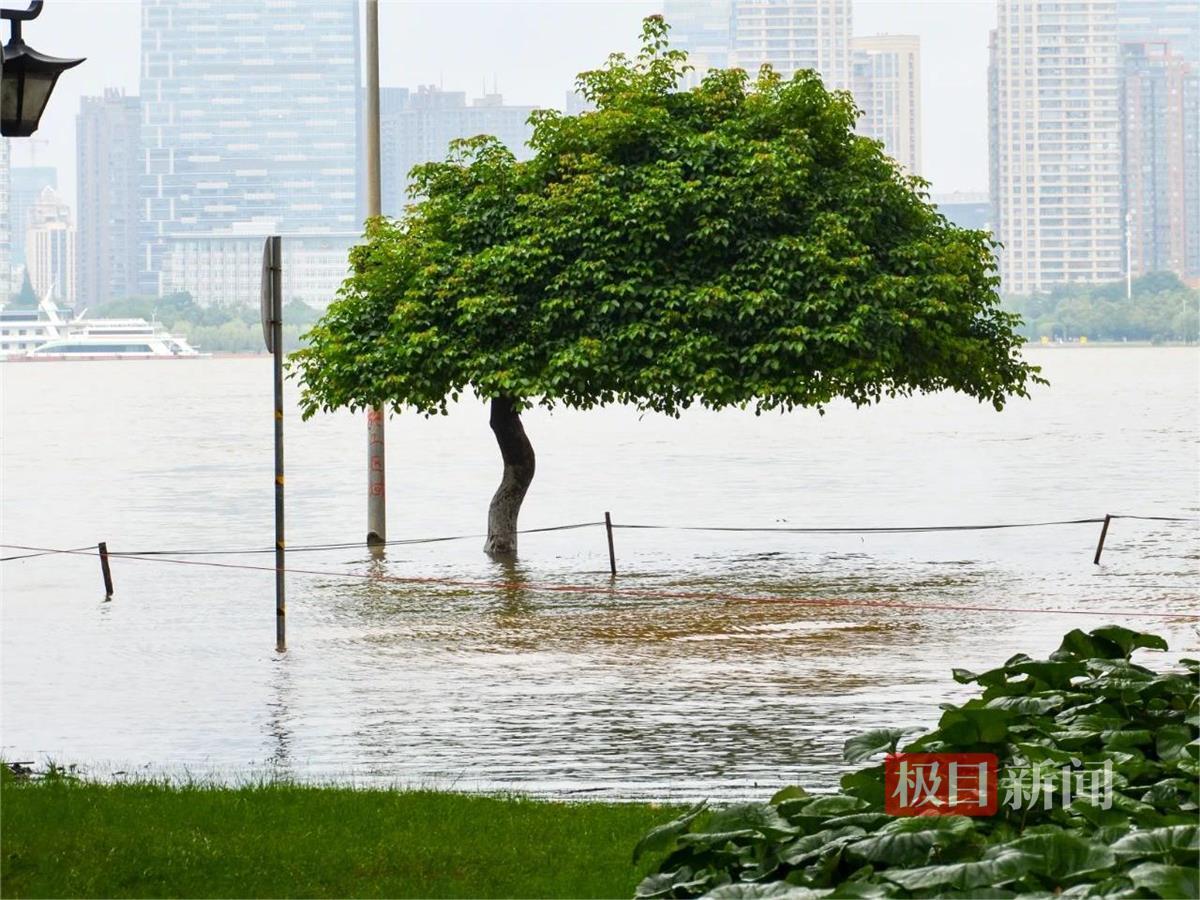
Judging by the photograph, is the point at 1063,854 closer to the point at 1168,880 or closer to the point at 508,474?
the point at 1168,880

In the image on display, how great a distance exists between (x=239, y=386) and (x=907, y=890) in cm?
18559

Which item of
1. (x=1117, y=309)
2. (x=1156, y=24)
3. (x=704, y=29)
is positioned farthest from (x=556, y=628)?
(x=1117, y=309)

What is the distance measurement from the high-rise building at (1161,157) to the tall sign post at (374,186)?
78.2m

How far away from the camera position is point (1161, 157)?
395 feet

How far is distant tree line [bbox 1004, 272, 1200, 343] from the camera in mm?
151250

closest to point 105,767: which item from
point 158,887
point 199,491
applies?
point 158,887

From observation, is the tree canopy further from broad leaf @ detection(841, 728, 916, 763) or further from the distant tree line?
the distant tree line

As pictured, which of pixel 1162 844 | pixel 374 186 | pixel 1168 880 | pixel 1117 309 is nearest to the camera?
pixel 1168 880

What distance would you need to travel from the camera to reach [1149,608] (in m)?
19.2

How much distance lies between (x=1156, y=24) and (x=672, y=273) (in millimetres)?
90019

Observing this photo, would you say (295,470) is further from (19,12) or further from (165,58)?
(165,58)

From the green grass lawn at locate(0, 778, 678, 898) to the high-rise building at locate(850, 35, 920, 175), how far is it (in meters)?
97.2

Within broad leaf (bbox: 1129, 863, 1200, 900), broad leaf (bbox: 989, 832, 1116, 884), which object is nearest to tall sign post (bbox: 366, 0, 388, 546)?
broad leaf (bbox: 989, 832, 1116, 884)

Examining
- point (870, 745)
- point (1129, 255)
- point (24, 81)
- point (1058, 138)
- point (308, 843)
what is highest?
point (1058, 138)
